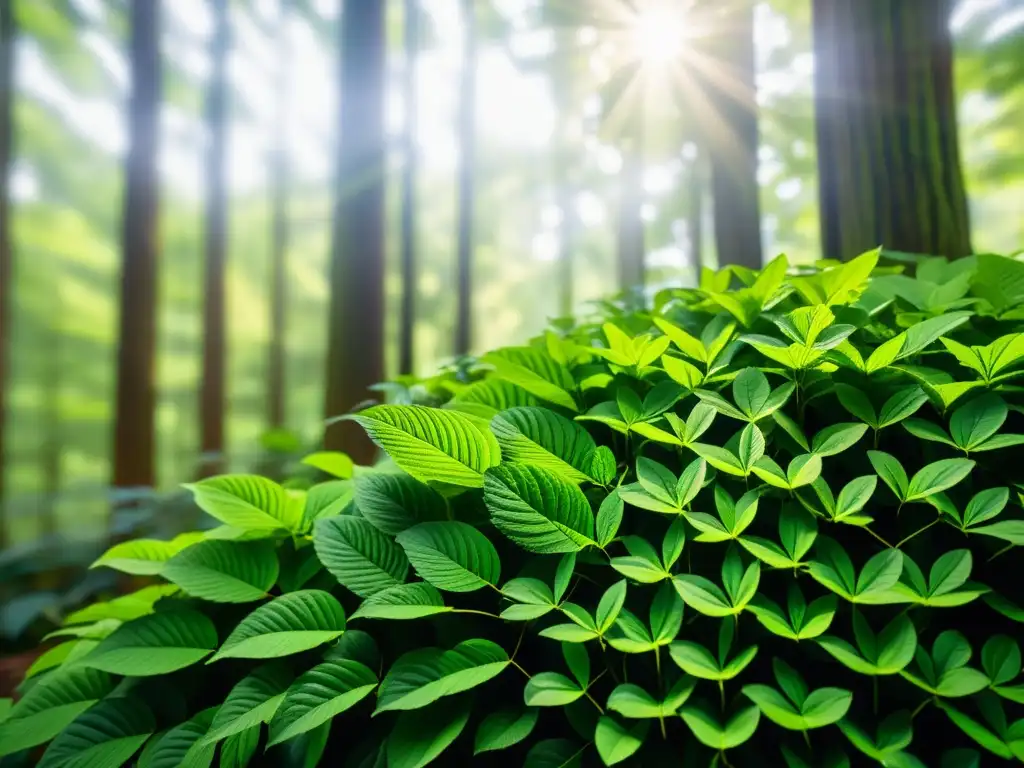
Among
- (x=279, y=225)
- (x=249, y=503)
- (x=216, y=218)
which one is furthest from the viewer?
(x=279, y=225)

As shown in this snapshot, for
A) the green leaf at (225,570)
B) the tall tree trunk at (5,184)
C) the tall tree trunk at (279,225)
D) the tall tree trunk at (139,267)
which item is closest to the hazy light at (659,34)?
the green leaf at (225,570)

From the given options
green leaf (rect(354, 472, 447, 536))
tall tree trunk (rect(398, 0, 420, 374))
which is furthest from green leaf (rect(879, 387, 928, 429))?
tall tree trunk (rect(398, 0, 420, 374))

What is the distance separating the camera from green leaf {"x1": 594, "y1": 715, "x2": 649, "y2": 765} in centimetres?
57

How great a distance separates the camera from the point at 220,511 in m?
0.89

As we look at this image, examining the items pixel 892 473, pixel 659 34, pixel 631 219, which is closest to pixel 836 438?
pixel 892 473

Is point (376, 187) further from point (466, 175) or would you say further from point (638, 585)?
point (466, 175)

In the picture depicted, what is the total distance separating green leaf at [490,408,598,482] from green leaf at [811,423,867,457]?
0.91 feet

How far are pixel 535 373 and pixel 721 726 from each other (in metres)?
0.54

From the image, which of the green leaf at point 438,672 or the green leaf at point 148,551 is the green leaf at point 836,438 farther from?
the green leaf at point 148,551

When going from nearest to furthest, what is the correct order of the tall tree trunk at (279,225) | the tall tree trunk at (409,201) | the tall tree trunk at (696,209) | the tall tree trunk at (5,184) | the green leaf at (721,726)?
the green leaf at (721,726) < the tall tree trunk at (696,209) < the tall tree trunk at (5,184) < the tall tree trunk at (409,201) < the tall tree trunk at (279,225)

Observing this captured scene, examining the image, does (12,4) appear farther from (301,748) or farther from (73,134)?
(301,748)

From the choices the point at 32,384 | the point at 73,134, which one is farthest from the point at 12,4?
the point at 32,384

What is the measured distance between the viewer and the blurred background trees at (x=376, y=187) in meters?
2.02

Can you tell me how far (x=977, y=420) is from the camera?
0.72m
